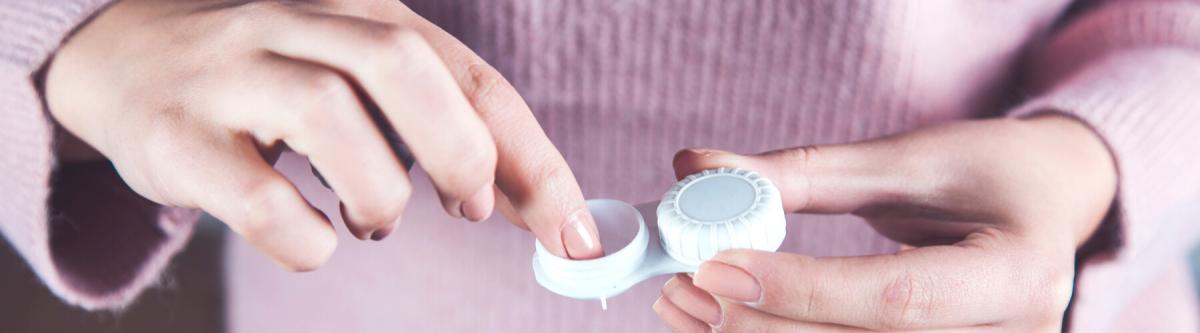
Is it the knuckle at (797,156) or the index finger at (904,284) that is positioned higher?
the knuckle at (797,156)

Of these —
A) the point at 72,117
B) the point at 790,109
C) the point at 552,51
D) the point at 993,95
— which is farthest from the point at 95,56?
the point at 993,95

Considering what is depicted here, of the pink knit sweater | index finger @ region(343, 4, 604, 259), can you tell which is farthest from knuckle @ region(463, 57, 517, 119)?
the pink knit sweater

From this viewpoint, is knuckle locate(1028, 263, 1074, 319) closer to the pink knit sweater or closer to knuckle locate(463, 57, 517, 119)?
the pink knit sweater

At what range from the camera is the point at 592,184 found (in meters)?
0.50

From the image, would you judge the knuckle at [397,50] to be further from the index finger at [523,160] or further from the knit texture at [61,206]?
the knit texture at [61,206]

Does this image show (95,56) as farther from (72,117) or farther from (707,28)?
(707,28)

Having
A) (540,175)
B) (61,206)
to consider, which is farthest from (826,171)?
(61,206)

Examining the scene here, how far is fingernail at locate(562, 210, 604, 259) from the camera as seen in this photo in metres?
0.34

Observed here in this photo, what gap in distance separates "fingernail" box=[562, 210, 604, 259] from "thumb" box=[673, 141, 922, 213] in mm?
58

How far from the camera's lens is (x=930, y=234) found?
41 cm

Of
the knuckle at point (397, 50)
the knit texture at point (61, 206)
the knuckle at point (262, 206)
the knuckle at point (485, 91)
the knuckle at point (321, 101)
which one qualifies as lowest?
the knit texture at point (61, 206)

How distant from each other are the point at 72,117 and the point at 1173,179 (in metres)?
0.48

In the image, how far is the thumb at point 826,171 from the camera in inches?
14.7

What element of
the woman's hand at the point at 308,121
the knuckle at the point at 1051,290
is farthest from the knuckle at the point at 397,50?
the knuckle at the point at 1051,290
